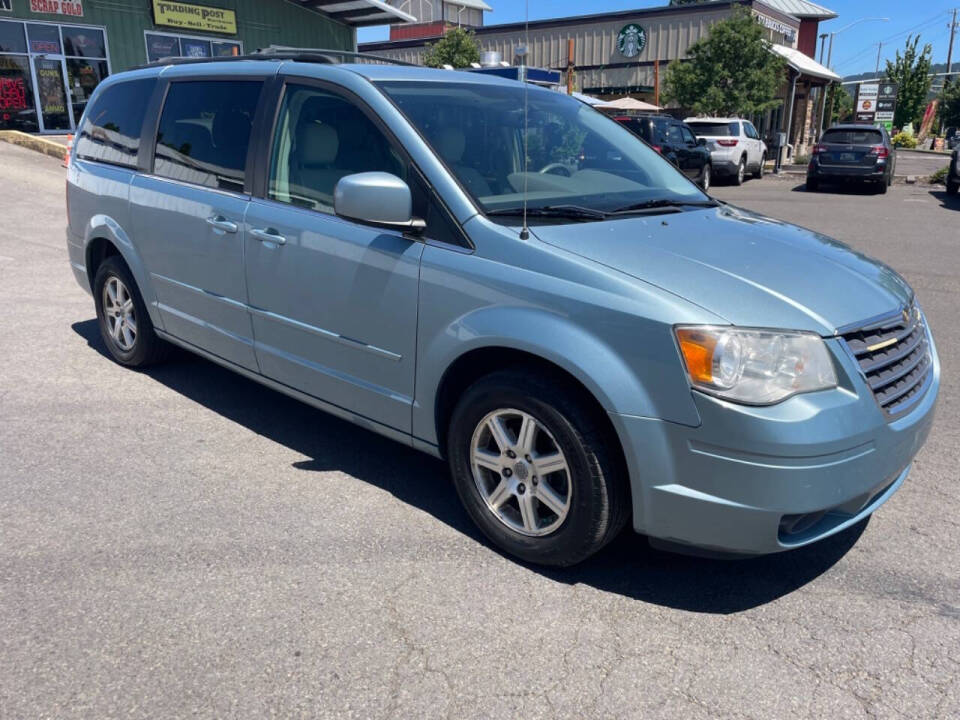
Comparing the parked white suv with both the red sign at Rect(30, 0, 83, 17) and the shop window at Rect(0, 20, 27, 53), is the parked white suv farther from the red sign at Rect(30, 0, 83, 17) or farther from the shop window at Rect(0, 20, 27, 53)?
the shop window at Rect(0, 20, 27, 53)

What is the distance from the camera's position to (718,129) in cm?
2295

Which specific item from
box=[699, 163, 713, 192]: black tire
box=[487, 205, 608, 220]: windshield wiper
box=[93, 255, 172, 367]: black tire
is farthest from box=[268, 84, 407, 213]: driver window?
box=[699, 163, 713, 192]: black tire

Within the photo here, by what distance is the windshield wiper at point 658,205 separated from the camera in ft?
11.6

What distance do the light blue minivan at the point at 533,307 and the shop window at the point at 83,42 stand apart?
743 inches

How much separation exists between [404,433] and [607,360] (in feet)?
3.65

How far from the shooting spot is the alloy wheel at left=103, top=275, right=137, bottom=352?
17.1 ft

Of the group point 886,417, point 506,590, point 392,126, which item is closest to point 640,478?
point 506,590

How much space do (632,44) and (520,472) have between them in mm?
33059

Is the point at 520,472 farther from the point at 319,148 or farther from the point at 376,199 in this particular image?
the point at 319,148

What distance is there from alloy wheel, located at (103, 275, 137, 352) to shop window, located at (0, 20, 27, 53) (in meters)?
17.8

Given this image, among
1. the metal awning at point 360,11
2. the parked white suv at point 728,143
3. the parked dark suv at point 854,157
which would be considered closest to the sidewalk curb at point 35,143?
the metal awning at point 360,11

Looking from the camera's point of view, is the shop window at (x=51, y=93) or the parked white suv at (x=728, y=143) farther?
the parked white suv at (x=728, y=143)

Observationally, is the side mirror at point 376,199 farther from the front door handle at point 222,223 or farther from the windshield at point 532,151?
the front door handle at point 222,223

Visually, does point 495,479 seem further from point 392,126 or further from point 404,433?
point 392,126
